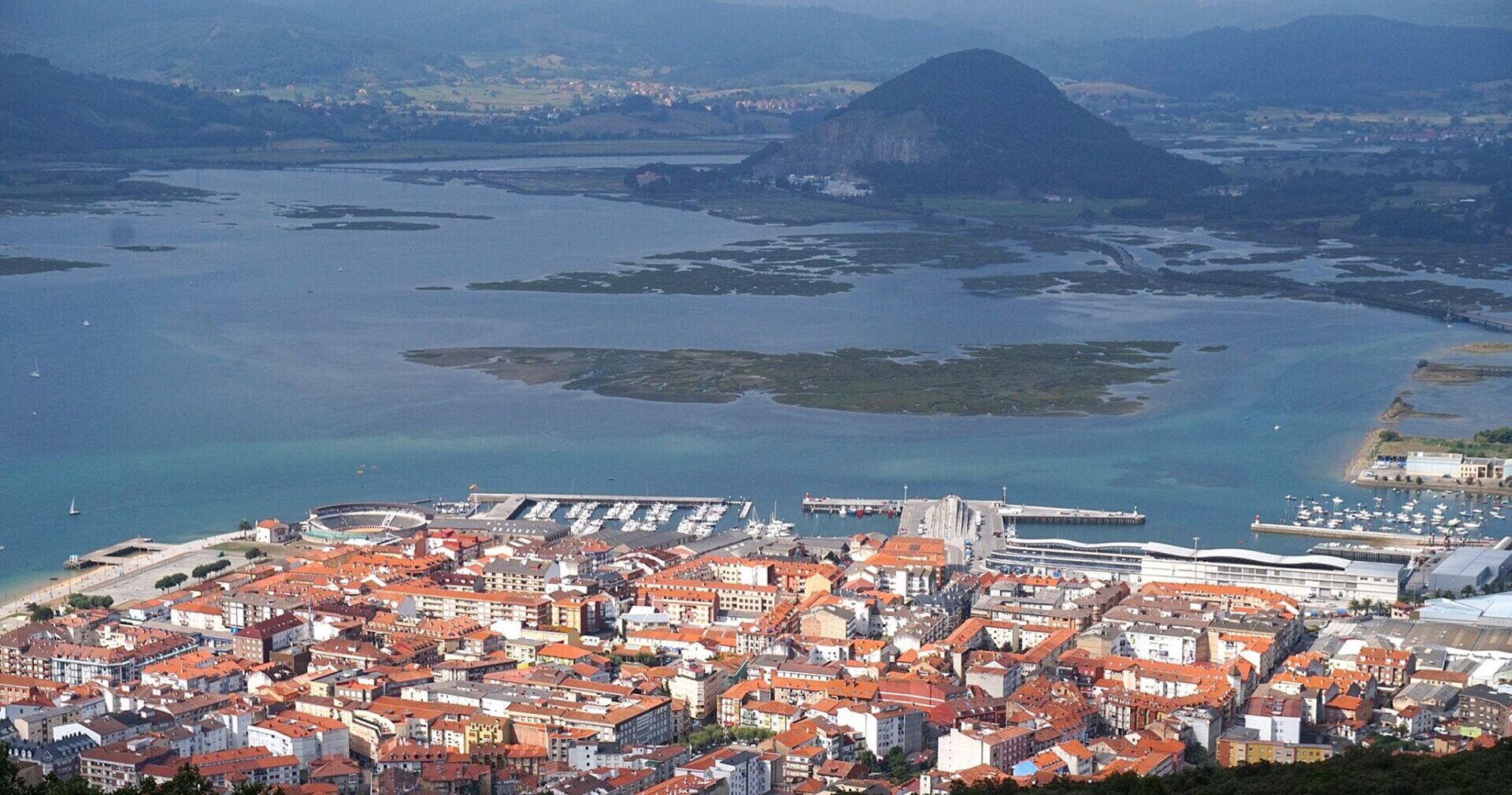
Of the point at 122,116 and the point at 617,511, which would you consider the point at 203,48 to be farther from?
the point at 617,511

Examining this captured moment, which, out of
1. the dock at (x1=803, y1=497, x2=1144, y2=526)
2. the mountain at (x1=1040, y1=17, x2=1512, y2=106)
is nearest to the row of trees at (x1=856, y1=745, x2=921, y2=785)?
the dock at (x1=803, y1=497, x2=1144, y2=526)

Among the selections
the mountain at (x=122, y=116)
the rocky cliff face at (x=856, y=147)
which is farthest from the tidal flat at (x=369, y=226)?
the mountain at (x=122, y=116)

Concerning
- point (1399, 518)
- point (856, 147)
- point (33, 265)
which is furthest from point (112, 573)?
point (856, 147)

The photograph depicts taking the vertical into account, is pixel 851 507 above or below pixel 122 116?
below

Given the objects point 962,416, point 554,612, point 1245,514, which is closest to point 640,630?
point 554,612

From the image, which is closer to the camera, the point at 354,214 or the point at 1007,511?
the point at 1007,511

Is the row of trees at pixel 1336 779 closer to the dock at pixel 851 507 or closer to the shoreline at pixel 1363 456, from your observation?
the dock at pixel 851 507

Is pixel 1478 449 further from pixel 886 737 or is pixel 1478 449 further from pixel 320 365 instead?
pixel 320 365
